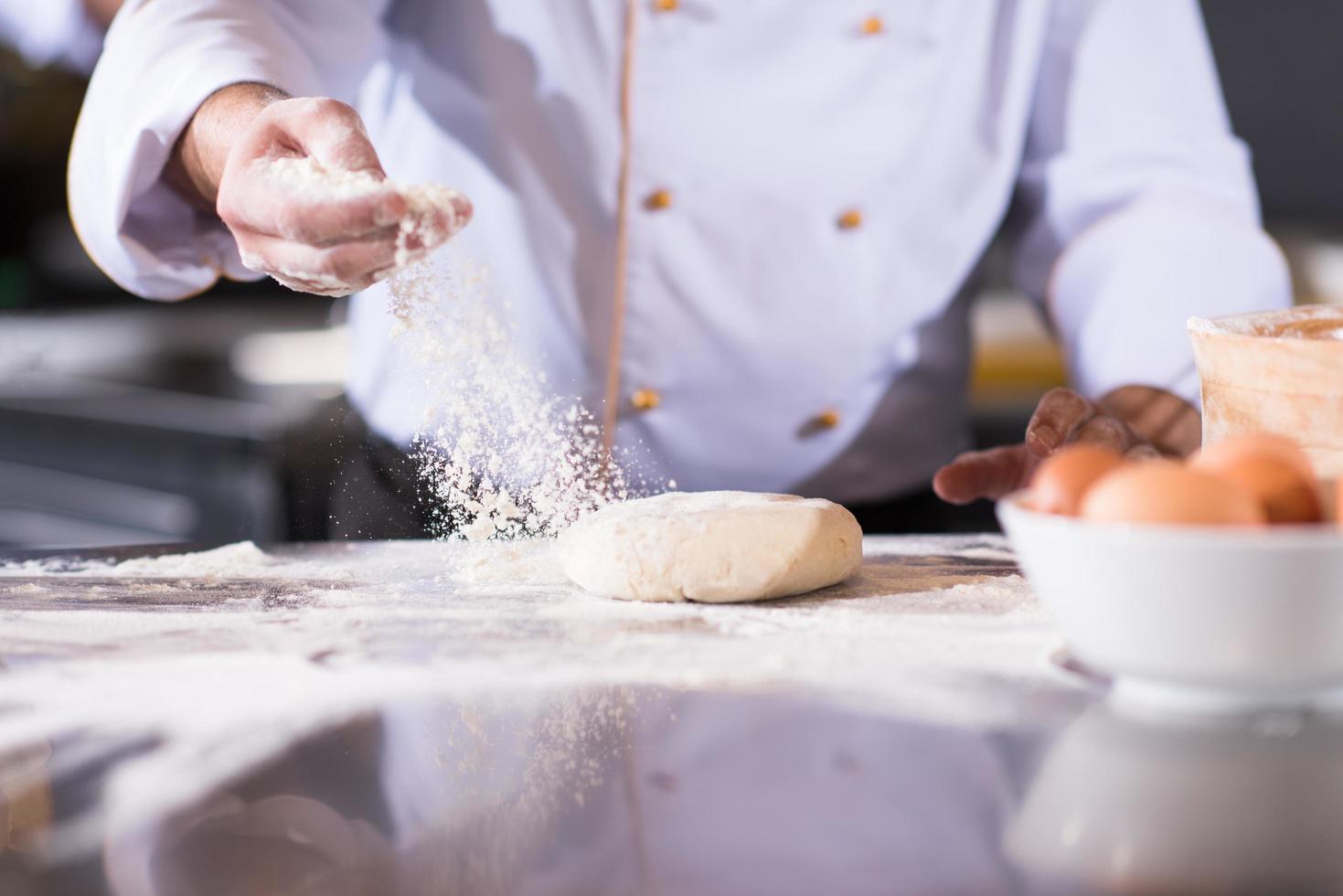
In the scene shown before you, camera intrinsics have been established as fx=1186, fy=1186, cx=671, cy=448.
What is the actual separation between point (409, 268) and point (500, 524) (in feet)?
0.76

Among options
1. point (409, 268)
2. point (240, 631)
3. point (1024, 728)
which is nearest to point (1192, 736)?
point (1024, 728)

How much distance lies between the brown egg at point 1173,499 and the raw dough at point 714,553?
313 mm

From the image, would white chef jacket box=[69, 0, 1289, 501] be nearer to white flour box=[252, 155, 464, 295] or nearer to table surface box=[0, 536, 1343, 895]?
white flour box=[252, 155, 464, 295]

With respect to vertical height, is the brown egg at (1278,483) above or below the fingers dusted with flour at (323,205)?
below

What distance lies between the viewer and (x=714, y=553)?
0.81m

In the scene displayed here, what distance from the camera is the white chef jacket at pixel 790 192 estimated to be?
135 cm

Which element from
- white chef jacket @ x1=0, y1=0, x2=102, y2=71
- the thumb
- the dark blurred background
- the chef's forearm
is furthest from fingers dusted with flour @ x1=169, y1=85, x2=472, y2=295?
the dark blurred background

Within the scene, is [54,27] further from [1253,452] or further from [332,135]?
[1253,452]

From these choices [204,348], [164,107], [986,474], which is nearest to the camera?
[986,474]

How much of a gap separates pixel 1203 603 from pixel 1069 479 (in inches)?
3.5

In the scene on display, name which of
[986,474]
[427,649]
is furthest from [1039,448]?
[427,649]

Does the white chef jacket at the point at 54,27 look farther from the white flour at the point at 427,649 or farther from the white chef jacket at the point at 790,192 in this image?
the white flour at the point at 427,649

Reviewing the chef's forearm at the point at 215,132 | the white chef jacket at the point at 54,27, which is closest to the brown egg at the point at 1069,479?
the chef's forearm at the point at 215,132

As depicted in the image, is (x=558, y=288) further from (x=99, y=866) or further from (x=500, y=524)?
(x=99, y=866)
